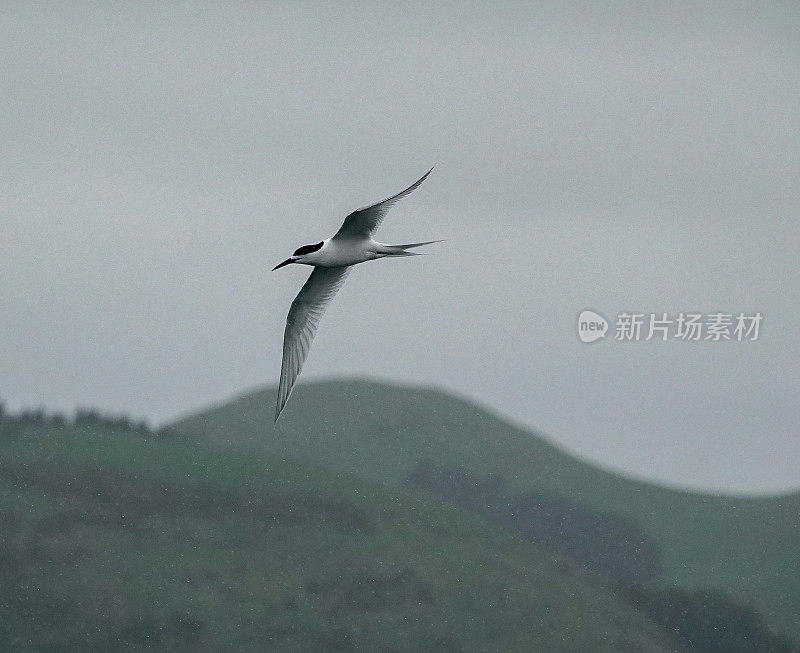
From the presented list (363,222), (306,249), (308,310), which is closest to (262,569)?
(308,310)

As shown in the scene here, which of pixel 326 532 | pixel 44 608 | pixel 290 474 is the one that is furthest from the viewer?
pixel 290 474

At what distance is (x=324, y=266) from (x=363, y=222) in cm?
409

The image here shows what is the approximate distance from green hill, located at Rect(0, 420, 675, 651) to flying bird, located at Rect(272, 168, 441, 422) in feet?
398

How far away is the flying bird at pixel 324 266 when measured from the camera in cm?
2977

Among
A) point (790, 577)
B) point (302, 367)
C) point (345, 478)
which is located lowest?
point (790, 577)

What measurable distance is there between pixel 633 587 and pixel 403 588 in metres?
39.0

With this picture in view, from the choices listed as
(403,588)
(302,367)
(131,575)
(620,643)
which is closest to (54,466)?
(131,575)

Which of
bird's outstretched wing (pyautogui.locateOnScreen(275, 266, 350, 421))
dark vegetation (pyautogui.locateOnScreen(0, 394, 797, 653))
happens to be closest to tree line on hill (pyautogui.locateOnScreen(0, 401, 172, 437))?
dark vegetation (pyautogui.locateOnScreen(0, 394, 797, 653))

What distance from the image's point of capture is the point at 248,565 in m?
166

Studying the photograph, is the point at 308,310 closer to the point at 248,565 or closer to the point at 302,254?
the point at 302,254

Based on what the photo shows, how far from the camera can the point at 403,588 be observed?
539ft

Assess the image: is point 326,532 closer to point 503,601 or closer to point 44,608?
point 503,601

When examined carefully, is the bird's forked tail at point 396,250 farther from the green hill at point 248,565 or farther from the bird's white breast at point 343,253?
the green hill at point 248,565

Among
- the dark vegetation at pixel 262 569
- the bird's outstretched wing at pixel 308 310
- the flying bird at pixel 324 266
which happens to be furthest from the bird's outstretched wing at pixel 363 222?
the dark vegetation at pixel 262 569
